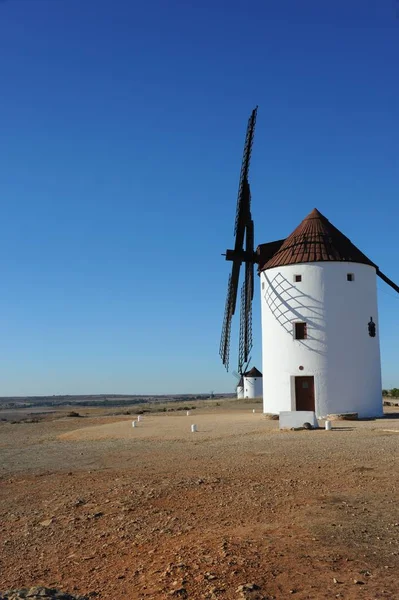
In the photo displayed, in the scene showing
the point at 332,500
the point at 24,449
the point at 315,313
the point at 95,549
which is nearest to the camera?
the point at 95,549

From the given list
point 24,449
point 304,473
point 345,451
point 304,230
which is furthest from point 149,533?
point 304,230

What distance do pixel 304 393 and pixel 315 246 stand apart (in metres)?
7.12

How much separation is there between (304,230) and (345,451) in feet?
54.9

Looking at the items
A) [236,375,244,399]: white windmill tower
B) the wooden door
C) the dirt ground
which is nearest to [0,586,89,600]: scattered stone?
the dirt ground

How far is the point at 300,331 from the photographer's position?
27719 mm

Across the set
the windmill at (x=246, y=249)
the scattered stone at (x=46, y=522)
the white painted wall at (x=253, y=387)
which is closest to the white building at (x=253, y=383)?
the white painted wall at (x=253, y=387)

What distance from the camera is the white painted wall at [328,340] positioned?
88.7 ft

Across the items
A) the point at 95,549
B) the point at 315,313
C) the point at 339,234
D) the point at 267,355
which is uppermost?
the point at 339,234

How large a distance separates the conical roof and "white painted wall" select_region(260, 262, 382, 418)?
1.16ft

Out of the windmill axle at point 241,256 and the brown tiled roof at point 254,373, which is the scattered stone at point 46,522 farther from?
the brown tiled roof at point 254,373

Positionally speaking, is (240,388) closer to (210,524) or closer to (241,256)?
(241,256)

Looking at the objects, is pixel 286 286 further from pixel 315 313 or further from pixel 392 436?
pixel 392 436

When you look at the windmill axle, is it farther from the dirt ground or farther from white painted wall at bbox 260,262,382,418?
the dirt ground

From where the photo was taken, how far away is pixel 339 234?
29.9 m
